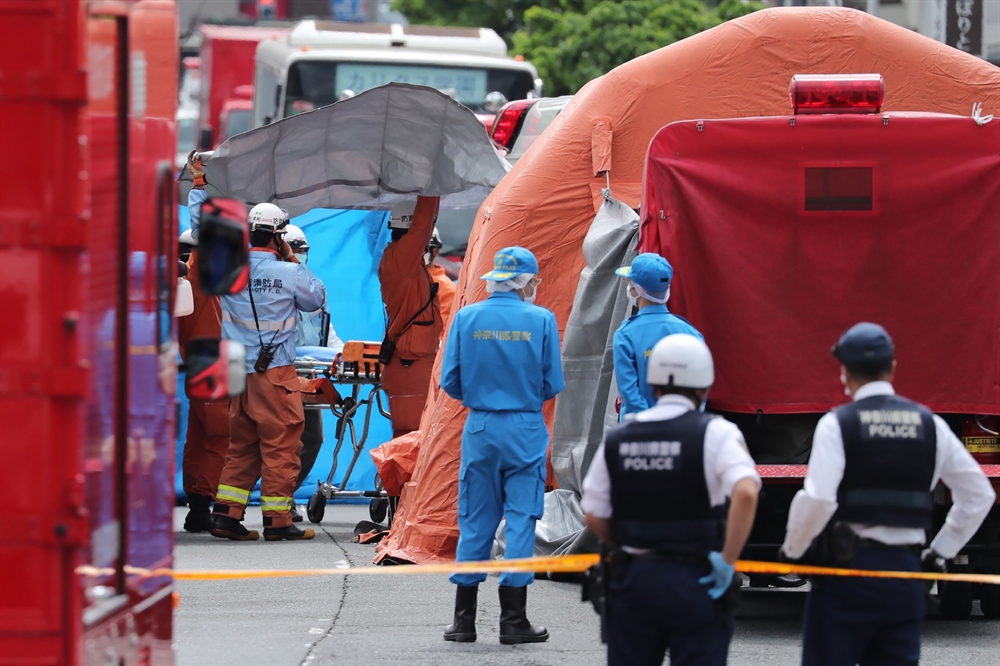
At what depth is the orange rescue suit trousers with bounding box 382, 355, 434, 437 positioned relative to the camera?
1218 cm

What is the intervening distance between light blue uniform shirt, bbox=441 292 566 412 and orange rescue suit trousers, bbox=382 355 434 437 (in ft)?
11.6

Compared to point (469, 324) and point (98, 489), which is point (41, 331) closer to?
point (98, 489)

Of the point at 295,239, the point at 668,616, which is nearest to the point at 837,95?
the point at 668,616

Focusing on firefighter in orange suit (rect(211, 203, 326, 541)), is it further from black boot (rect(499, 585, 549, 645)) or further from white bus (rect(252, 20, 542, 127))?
white bus (rect(252, 20, 542, 127))

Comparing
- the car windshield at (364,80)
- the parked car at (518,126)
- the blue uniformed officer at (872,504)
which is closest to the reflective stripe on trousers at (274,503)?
the parked car at (518,126)

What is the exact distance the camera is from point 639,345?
8.59 m

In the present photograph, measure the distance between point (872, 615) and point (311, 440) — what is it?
8.82 meters

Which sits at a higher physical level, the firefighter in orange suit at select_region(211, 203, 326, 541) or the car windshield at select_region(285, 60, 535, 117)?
the car windshield at select_region(285, 60, 535, 117)

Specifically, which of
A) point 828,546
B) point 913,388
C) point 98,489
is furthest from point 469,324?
point 98,489

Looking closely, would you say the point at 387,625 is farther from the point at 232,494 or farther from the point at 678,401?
the point at 678,401

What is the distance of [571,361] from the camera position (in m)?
10.2

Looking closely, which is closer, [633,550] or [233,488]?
[633,550]

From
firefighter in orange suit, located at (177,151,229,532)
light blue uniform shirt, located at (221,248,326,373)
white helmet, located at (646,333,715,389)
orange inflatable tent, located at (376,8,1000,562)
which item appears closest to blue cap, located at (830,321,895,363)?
white helmet, located at (646,333,715,389)

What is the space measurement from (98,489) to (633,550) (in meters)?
1.75
